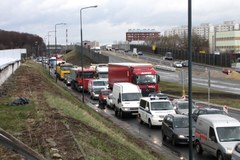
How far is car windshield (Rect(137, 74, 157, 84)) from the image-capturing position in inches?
1609

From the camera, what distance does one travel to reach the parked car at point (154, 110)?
28594 millimetres

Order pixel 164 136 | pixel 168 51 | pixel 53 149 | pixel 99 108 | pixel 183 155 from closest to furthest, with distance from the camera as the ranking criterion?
pixel 53 149 → pixel 183 155 → pixel 164 136 → pixel 99 108 → pixel 168 51

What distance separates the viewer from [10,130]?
56.6ft

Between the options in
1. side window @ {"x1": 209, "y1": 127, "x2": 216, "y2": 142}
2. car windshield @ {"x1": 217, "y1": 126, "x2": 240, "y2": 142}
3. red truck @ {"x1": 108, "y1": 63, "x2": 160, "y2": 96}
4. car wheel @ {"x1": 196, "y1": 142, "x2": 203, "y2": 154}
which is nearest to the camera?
car windshield @ {"x1": 217, "y1": 126, "x2": 240, "y2": 142}

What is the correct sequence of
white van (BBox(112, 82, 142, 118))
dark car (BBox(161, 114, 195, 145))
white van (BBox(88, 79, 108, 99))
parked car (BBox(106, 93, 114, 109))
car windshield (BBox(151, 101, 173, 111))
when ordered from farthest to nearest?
white van (BBox(88, 79, 108, 99)), parked car (BBox(106, 93, 114, 109)), white van (BBox(112, 82, 142, 118)), car windshield (BBox(151, 101, 173, 111)), dark car (BBox(161, 114, 195, 145))

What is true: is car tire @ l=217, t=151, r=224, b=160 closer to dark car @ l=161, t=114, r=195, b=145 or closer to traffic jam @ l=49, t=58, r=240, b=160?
traffic jam @ l=49, t=58, r=240, b=160

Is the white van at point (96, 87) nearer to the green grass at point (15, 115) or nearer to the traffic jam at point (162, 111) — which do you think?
the traffic jam at point (162, 111)

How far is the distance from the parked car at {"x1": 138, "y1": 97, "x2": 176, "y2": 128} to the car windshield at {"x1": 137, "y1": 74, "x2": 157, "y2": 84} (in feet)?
32.6

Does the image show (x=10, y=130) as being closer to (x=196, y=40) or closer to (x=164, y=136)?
(x=164, y=136)

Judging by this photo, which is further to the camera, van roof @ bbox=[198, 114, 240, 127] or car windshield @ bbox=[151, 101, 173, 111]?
car windshield @ bbox=[151, 101, 173, 111]

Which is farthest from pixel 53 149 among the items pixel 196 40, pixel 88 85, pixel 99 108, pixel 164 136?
pixel 196 40

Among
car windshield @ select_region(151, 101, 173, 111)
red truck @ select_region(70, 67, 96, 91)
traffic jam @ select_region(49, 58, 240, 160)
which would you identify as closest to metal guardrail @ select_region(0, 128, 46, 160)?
traffic jam @ select_region(49, 58, 240, 160)

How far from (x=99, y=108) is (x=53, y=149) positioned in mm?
27458

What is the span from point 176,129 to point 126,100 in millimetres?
12452
